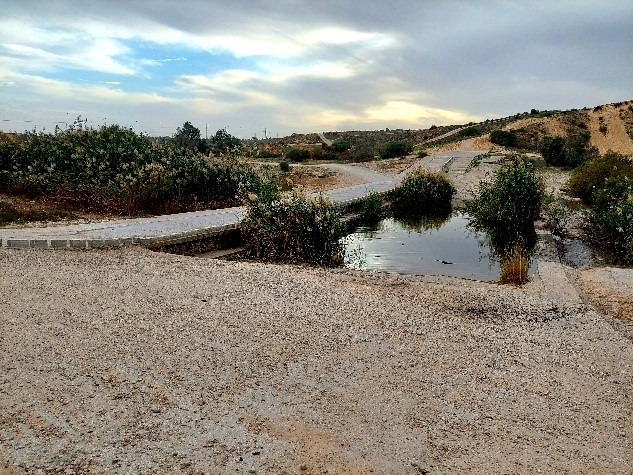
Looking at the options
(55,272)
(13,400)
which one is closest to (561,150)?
(55,272)

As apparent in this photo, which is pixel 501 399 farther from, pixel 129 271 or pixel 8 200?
pixel 8 200

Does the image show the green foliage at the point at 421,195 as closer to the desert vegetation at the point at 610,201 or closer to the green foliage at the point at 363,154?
the desert vegetation at the point at 610,201

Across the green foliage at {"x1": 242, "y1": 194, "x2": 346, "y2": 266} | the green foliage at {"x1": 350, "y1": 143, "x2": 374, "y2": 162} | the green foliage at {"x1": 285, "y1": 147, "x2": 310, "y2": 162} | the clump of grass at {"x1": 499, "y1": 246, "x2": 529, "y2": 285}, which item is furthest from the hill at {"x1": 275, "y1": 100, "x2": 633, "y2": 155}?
the clump of grass at {"x1": 499, "y1": 246, "x2": 529, "y2": 285}

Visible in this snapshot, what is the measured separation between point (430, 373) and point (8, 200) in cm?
1398

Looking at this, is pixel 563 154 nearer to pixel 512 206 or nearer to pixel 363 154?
pixel 363 154

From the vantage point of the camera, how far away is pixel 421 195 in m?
20.5

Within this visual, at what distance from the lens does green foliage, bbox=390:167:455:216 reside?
66.8 ft

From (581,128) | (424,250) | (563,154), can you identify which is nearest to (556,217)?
(424,250)

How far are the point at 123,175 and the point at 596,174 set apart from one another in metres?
15.2

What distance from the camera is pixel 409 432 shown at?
15.6 ft

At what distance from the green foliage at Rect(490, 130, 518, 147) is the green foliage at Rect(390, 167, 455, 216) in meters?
27.8

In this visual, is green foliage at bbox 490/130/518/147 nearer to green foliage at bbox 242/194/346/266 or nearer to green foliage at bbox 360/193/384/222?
green foliage at bbox 360/193/384/222

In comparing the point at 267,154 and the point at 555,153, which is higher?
the point at 555,153

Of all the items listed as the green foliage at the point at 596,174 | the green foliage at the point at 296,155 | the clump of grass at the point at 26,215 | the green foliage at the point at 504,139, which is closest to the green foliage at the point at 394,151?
the green foliage at the point at 296,155
